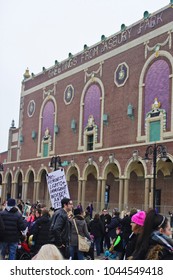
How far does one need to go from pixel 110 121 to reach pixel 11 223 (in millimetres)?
27570

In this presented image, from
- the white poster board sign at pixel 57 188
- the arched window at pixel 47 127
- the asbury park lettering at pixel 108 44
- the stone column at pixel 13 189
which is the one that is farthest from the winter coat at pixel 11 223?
the stone column at pixel 13 189

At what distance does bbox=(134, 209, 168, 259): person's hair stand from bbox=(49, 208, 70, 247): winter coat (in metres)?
3.51

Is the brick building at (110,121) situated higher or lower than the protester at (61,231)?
higher

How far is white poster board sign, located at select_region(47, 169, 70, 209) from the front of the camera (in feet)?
38.8

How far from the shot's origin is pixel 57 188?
1201 cm

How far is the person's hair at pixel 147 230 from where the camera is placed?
4297 millimetres

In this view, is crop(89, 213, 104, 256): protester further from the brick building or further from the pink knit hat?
the pink knit hat

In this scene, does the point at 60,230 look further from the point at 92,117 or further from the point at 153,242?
the point at 92,117

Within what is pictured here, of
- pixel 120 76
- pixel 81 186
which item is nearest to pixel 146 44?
pixel 120 76

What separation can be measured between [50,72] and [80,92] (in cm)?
785

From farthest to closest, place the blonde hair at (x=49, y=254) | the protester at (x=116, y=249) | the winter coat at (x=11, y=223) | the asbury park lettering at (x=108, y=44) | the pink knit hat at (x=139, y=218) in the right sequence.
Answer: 1. the asbury park lettering at (x=108, y=44)
2. the protester at (x=116, y=249)
3. the winter coat at (x=11, y=223)
4. the pink knit hat at (x=139, y=218)
5. the blonde hair at (x=49, y=254)

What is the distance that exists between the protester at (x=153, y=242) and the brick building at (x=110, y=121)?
760 inches

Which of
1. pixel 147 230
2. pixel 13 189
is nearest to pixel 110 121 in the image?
pixel 13 189

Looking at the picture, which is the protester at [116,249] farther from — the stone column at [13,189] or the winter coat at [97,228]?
the stone column at [13,189]
